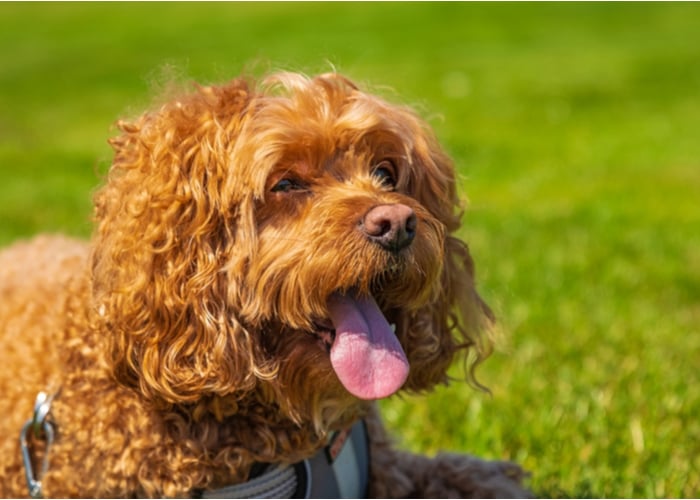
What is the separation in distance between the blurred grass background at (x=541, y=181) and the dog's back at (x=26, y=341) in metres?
0.60

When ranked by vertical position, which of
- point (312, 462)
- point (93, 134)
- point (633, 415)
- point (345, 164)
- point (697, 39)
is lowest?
point (697, 39)

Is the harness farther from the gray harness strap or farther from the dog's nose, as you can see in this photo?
the dog's nose

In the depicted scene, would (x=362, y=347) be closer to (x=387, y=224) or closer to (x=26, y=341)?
(x=387, y=224)

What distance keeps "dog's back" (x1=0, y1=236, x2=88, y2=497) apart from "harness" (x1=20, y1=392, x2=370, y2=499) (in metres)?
0.10

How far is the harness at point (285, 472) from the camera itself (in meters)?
3.30

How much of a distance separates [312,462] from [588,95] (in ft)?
49.3

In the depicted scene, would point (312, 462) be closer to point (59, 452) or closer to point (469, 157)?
point (59, 452)

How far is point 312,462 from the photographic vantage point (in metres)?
3.43

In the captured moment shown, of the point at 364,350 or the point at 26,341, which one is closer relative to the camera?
the point at 364,350

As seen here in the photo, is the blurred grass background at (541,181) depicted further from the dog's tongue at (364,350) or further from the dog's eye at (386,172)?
the dog's tongue at (364,350)

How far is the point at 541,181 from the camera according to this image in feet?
35.2

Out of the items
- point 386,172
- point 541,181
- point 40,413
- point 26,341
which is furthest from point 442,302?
point 541,181

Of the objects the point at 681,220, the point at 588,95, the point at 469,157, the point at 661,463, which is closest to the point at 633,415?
the point at 661,463

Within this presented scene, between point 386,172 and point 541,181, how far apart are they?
7.58 m
